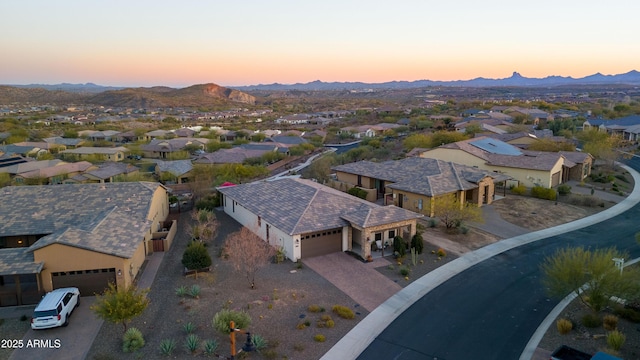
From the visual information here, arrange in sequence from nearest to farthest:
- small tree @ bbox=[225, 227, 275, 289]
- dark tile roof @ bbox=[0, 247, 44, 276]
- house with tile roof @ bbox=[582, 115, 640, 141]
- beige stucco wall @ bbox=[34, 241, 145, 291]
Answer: dark tile roof @ bbox=[0, 247, 44, 276]
beige stucco wall @ bbox=[34, 241, 145, 291]
small tree @ bbox=[225, 227, 275, 289]
house with tile roof @ bbox=[582, 115, 640, 141]

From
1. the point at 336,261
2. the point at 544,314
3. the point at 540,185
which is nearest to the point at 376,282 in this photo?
the point at 336,261

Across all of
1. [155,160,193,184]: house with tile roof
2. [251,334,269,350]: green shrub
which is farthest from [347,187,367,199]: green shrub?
[155,160,193,184]: house with tile roof

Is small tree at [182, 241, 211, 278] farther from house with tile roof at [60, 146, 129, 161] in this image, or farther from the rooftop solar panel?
house with tile roof at [60, 146, 129, 161]

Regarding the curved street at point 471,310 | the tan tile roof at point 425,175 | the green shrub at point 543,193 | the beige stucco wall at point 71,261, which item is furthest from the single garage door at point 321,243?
the green shrub at point 543,193

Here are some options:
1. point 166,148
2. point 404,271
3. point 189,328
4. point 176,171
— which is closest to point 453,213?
point 404,271

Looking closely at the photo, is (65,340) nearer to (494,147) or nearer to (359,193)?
(359,193)

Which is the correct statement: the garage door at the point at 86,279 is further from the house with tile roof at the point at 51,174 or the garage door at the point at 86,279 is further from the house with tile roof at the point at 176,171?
the house with tile roof at the point at 51,174
